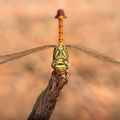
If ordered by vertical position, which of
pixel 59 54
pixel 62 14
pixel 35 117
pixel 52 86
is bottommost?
pixel 35 117

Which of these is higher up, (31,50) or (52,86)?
(31,50)

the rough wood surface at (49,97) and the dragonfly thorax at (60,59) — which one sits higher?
the dragonfly thorax at (60,59)

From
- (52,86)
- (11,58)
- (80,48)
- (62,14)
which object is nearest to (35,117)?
(52,86)

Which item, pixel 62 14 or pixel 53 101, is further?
pixel 53 101

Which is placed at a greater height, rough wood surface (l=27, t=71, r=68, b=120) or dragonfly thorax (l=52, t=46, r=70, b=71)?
dragonfly thorax (l=52, t=46, r=70, b=71)

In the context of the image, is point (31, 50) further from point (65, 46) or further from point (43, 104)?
point (43, 104)
